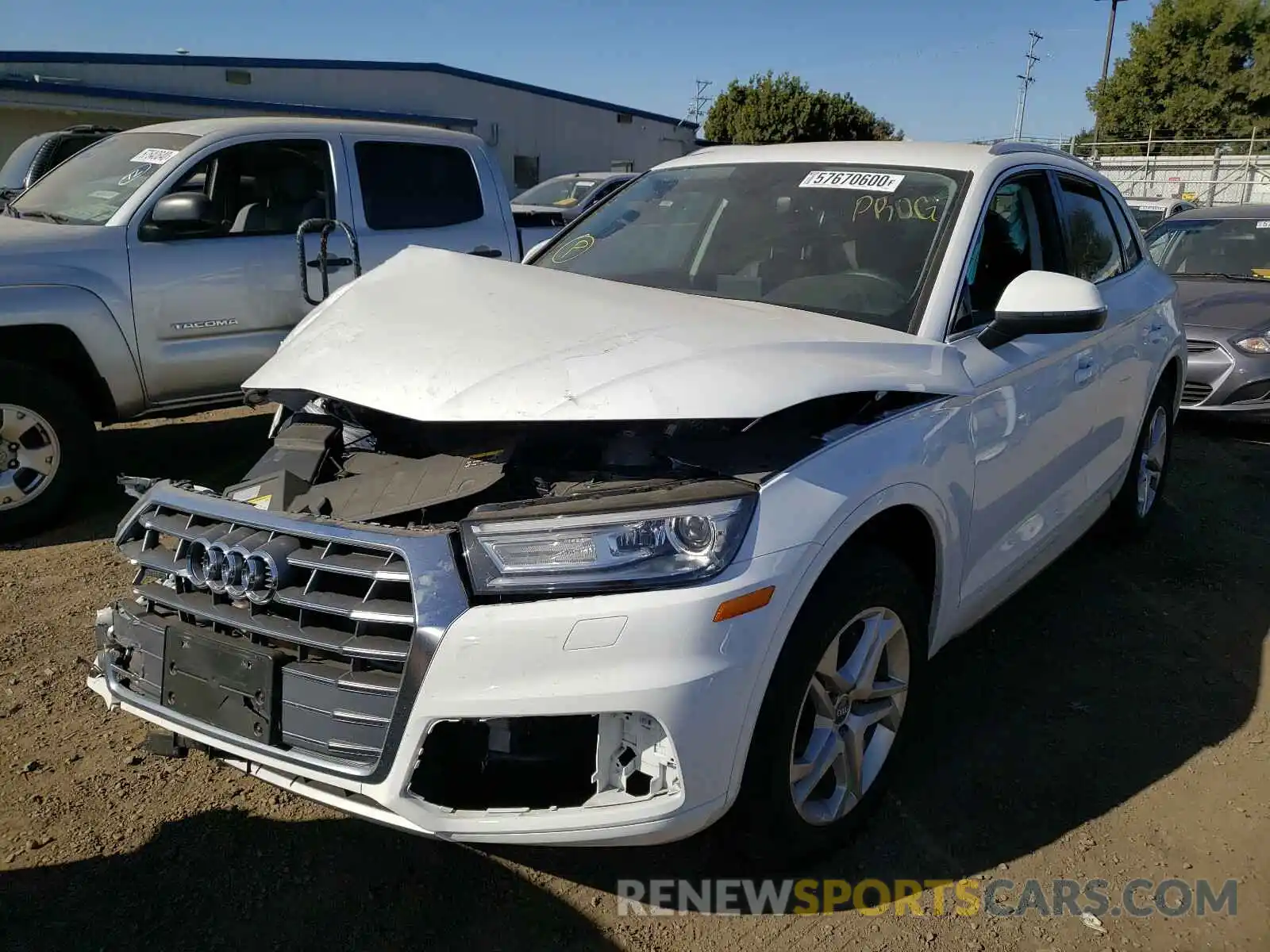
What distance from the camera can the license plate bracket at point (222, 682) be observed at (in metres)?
2.18

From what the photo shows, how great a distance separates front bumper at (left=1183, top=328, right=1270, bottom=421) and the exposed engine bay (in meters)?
5.76

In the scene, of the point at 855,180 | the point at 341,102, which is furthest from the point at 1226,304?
the point at 341,102

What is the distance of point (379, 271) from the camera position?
3.37 metres

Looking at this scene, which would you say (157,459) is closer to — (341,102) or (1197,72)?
(341,102)

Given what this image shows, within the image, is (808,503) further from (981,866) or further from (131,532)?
(131,532)

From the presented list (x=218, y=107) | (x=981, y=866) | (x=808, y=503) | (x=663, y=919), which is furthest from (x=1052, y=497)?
(x=218, y=107)

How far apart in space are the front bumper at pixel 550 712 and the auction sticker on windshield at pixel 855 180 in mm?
1676

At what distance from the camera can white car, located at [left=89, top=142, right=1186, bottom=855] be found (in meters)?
2.05

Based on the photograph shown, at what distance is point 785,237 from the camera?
3373 mm

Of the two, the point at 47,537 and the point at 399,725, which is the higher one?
the point at 399,725

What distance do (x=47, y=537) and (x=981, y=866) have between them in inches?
171

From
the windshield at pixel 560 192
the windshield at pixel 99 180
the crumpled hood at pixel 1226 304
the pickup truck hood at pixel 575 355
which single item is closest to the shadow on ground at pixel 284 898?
the pickup truck hood at pixel 575 355

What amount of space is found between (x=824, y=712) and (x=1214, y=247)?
316 inches

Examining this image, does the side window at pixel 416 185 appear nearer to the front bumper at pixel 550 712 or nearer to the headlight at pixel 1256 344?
the front bumper at pixel 550 712
